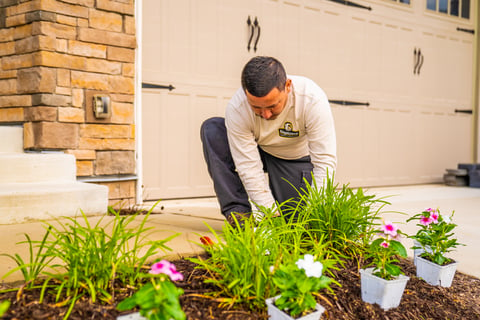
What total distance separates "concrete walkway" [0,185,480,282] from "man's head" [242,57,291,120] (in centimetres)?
52

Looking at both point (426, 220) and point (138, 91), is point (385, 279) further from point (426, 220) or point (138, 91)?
point (138, 91)

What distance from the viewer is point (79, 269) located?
44.4 inches

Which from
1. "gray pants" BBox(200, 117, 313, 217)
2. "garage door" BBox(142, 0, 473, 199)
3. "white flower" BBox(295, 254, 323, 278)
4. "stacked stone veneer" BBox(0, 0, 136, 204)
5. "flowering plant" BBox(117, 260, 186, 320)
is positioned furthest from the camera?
"garage door" BBox(142, 0, 473, 199)

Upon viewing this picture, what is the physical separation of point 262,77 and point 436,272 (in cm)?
87

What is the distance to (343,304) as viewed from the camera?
125 centimetres

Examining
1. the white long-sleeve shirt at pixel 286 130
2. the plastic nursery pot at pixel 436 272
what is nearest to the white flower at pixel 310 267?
the plastic nursery pot at pixel 436 272

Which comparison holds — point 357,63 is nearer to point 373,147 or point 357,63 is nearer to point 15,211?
point 373,147

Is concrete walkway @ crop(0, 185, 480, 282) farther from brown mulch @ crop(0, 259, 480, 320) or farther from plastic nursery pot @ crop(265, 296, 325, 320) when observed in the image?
plastic nursery pot @ crop(265, 296, 325, 320)

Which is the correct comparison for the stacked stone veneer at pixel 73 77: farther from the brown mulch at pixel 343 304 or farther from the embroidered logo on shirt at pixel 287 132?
the brown mulch at pixel 343 304

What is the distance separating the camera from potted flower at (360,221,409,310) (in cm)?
124

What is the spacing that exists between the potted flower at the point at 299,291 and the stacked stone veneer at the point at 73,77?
205 centimetres

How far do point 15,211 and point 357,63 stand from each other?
11.4 feet

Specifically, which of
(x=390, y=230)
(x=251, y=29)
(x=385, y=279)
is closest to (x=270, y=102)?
(x=390, y=230)

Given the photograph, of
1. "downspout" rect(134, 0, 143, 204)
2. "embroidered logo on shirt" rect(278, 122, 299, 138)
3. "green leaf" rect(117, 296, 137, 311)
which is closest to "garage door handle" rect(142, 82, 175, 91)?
"downspout" rect(134, 0, 143, 204)
